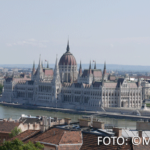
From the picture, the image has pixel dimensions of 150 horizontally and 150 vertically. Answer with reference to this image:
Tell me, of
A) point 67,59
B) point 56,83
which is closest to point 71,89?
point 56,83

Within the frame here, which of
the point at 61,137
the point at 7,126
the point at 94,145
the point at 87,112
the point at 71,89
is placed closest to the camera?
the point at 94,145

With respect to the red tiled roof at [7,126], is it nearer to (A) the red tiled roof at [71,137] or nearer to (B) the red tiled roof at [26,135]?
(B) the red tiled roof at [26,135]

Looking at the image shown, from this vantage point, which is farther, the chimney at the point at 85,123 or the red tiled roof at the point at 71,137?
the chimney at the point at 85,123

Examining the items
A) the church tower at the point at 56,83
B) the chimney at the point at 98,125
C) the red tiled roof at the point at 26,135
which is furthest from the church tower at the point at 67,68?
the chimney at the point at 98,125

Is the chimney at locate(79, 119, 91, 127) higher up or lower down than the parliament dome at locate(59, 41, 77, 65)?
lower down

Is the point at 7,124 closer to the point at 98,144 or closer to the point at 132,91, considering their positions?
the point at 98,144

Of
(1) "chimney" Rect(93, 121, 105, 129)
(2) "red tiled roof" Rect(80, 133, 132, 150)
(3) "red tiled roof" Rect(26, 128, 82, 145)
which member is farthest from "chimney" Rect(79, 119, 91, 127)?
(2) "red tiled roof" Rect(80, 133, 132, 150)

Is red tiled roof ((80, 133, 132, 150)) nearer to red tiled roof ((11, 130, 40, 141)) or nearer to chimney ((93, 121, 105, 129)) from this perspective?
chimney ((93, 121, 105, 129))

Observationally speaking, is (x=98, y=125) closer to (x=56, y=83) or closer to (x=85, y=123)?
(x=85, y=123)

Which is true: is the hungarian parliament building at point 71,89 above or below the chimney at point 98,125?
below
